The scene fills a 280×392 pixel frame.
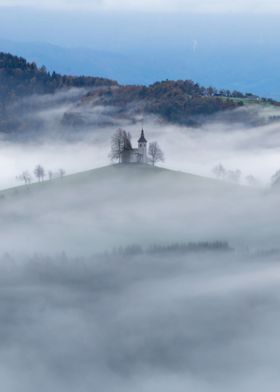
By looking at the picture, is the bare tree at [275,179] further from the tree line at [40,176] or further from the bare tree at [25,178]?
the bare tree at [25,178]

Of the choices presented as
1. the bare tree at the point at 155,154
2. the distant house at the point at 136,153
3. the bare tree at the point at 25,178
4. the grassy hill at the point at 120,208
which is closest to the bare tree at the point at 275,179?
the grassy hill at the point at 120,208

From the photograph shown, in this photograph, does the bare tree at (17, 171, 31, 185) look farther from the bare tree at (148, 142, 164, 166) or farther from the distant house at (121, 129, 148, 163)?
the bare tree at (148, 142, 164, 166)

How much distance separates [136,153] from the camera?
150 m

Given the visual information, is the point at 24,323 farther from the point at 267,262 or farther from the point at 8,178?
the point at 8,178

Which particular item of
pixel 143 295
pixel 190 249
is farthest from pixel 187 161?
pixel 143 295

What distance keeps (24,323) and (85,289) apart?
46.0 feet

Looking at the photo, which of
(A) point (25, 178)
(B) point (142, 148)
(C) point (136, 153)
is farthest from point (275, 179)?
(A) point (25, 178)

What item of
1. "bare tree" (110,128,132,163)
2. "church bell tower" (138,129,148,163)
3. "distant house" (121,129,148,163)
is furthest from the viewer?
"bare tree" (110,128,132,163)

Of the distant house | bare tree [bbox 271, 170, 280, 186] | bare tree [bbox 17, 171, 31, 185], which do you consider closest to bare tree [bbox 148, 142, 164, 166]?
the distant house

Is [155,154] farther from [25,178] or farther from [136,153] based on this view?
[25,178]

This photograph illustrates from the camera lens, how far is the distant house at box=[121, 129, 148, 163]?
149375mm

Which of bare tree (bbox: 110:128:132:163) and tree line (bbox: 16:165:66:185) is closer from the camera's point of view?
bare tree (bbox: 110:128:132:163)

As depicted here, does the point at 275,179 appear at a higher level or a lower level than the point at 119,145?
lower

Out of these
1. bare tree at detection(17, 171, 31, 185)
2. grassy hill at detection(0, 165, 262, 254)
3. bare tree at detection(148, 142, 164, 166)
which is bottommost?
grassy hill at detection(0, 165, 262, 254)
